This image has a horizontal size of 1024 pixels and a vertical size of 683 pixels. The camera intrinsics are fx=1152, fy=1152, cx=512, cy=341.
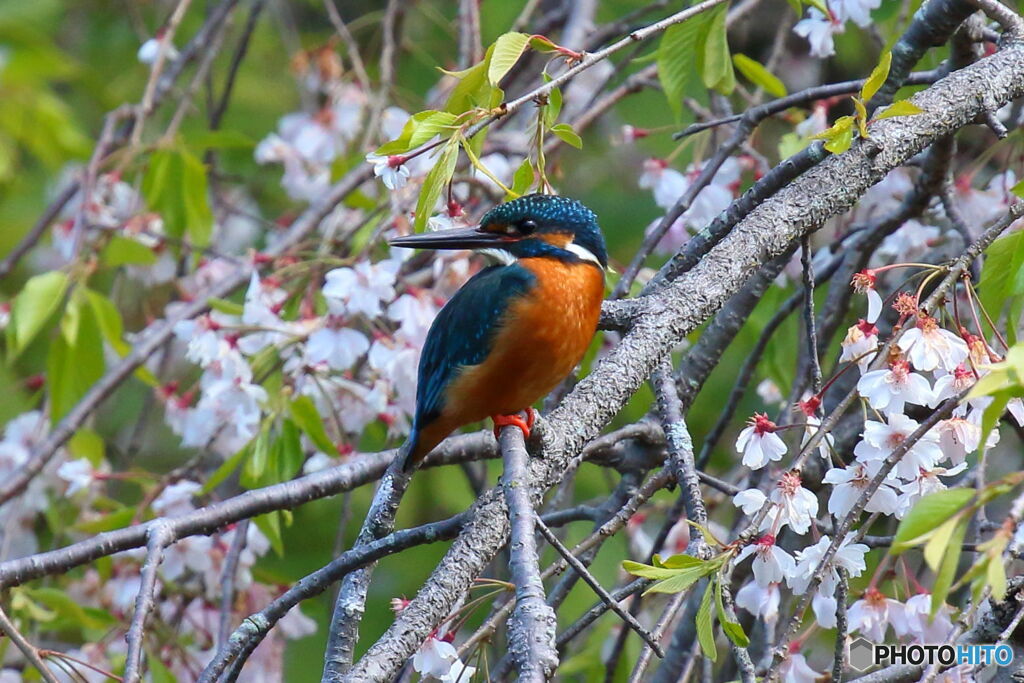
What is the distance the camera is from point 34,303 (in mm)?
2748

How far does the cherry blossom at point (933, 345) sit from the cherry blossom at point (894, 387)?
3 centimetres

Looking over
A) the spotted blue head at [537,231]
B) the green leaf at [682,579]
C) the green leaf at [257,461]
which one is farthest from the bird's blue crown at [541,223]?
the green leaf at [682,579]

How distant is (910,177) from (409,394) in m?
1.34

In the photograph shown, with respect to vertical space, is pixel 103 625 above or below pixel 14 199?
below

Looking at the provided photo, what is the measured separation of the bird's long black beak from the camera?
78.9 inches

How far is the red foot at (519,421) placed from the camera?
1.84 m

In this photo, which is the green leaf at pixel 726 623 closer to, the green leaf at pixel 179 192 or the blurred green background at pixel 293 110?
the blurred green background at pixel 293 110

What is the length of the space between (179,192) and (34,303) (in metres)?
0.59

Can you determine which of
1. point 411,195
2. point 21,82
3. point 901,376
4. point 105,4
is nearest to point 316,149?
point 21,82

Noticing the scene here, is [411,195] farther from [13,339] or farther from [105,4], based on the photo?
[105,4]

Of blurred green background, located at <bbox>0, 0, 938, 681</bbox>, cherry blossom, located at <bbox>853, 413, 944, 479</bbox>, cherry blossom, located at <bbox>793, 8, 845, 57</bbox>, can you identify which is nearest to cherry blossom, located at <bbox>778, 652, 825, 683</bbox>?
cherry blossom, located at <bbox>853, 413, 944, 479</bbox>

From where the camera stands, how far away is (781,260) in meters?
2.33

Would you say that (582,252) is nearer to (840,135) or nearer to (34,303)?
(840,135)

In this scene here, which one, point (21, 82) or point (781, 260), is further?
point (21, 82)
